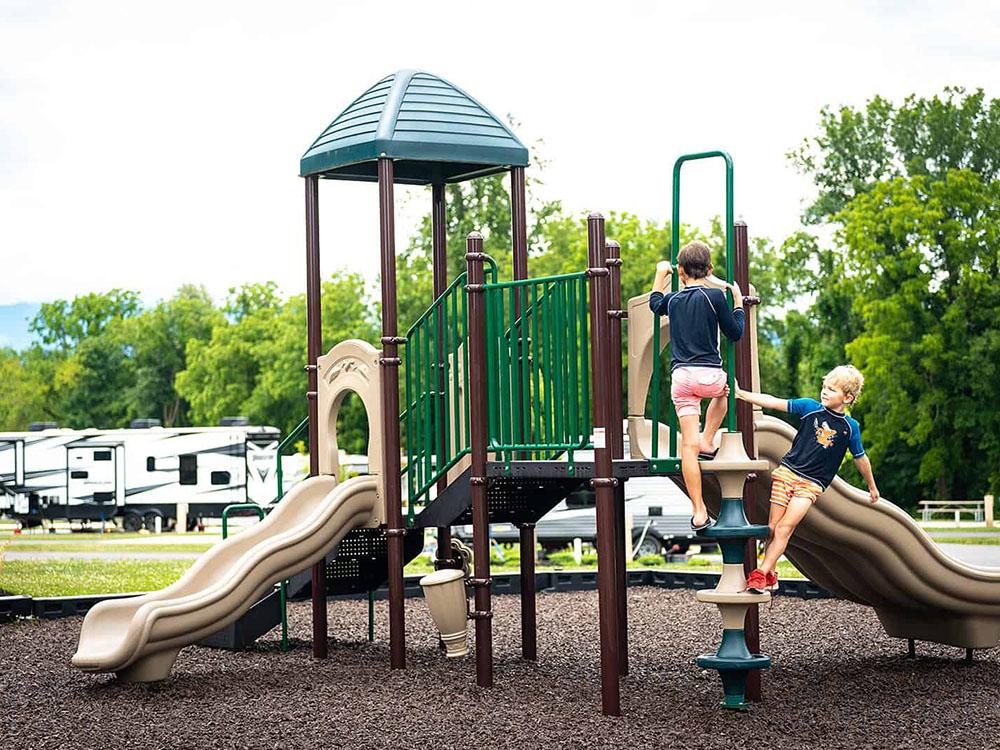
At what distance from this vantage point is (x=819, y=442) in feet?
27.7

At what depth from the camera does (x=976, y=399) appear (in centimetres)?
3612

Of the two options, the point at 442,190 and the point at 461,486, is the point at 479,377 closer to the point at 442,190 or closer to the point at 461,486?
the point at 461,486

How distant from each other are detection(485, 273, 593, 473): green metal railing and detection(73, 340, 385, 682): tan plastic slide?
1472mm

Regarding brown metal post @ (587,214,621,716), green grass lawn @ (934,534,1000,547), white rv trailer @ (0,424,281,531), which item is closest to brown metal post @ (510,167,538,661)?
brown metal post @ (587,214,621,716)

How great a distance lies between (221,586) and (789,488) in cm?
401

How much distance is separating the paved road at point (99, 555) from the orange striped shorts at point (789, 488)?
1703 cm

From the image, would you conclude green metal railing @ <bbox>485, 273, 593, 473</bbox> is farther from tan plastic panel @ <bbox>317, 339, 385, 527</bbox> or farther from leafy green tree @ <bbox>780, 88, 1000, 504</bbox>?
leafy green tree @ <bbox>780, 88, 1000, 504</bbox>

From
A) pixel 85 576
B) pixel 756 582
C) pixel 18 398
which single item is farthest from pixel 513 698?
pixel 18 398

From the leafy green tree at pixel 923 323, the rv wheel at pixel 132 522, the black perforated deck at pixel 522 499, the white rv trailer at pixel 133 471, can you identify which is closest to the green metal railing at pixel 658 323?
the black perforated deck at pixel 522 499

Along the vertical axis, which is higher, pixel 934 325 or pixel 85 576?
pixel 934 325

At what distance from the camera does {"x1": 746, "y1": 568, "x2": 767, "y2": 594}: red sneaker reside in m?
8.20

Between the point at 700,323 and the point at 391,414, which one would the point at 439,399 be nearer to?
the point at 391,414

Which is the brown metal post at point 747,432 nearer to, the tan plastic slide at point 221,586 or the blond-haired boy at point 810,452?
the blond-haired boy at point 810,452

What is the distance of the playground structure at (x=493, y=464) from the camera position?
8.49 meters
